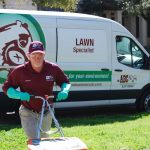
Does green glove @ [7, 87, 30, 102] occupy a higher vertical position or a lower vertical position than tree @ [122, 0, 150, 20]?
lower

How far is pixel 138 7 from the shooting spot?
33656mm

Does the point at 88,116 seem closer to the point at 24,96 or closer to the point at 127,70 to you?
the point at 127,70

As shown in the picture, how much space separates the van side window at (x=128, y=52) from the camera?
37.2 ft

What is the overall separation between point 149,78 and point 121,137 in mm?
3693

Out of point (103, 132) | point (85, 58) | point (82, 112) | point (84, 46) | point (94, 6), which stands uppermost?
point (94, 6)

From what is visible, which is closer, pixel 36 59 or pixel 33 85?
pixel 36 59

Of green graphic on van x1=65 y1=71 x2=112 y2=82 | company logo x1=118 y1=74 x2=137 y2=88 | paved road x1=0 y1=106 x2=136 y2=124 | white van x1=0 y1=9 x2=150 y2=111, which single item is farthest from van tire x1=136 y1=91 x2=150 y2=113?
green graphic on van x1=65 y1=71 x2=112 y2=82

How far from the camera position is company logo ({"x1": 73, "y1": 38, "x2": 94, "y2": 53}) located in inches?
418

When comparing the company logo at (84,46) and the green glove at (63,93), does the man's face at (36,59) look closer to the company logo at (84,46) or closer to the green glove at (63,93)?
the green glove at (63,93)

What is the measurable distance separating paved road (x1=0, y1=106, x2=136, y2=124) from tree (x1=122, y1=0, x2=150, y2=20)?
69.2 ft

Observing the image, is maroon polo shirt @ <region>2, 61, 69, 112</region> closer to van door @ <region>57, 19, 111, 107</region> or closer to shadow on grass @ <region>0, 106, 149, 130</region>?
shadow on grass @ <region>0, 106, 149, 130</region>

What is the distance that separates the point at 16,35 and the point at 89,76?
1.93 meters

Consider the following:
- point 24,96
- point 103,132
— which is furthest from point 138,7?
point 24,96

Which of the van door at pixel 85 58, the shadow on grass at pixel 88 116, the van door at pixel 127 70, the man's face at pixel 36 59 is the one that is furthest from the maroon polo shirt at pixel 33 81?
the van door at pixel 127 70
